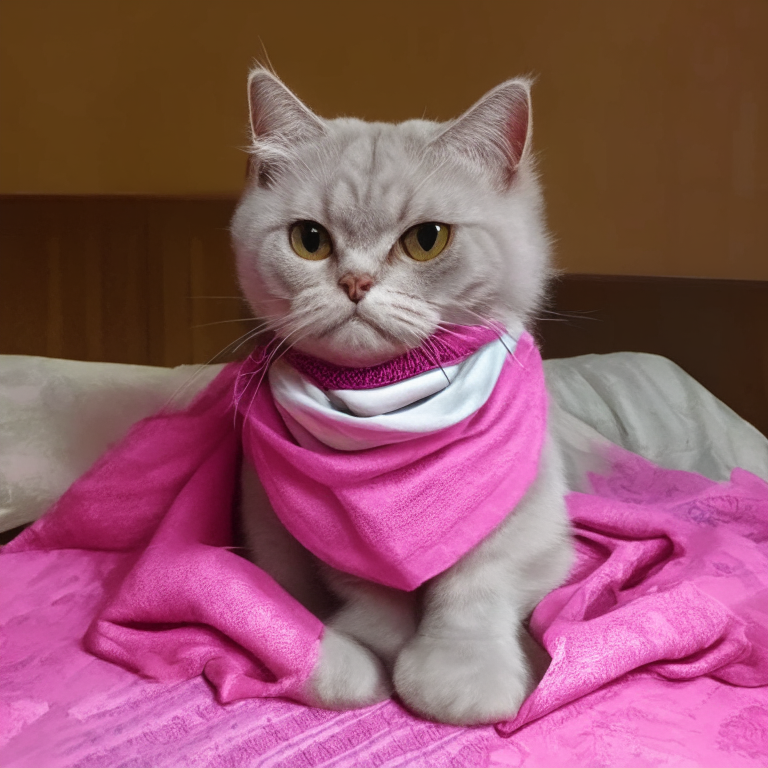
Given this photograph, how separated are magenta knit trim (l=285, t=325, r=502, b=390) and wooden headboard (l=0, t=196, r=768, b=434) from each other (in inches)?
35.4

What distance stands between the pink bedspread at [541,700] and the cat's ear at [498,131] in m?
0.51

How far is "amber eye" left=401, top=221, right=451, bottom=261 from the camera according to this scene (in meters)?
0.67

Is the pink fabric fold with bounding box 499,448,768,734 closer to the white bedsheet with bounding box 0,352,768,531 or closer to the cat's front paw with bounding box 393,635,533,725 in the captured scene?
the cat's front paw with bounding box 393,635,533,725

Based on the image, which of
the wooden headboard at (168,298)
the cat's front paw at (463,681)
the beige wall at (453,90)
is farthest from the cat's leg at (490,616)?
the beige wall at (453,90)

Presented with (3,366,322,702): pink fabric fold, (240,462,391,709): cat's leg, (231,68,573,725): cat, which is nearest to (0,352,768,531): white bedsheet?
(3,366,322,702): pink fabric fold

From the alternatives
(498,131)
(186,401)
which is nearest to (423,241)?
(498,131)

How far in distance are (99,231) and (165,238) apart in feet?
0.52

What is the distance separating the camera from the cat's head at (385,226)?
0.65m

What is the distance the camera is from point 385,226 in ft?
2.17

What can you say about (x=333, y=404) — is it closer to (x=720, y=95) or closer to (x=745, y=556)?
(x=745, y=556)

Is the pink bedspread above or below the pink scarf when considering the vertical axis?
below

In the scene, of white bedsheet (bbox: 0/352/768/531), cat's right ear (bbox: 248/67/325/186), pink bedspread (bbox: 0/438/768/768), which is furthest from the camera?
white bedsheet (bbox: 0/352/768/531)

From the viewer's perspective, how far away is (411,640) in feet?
2.35

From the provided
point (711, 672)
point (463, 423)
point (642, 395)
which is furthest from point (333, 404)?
point (642, 395)
